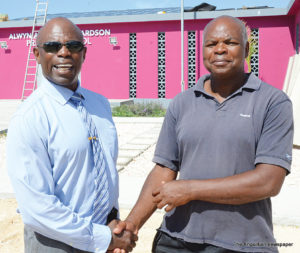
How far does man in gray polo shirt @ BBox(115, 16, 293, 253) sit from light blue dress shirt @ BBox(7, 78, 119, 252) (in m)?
0.37

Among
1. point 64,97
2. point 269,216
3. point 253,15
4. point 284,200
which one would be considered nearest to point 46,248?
point 64,97

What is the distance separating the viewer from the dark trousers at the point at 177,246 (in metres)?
1.78

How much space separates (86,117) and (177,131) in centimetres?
48

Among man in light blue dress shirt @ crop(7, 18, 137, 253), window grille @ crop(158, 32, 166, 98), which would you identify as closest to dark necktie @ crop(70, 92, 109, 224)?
man in light blue dress shirt @ crop(7, 18, 137, 253)

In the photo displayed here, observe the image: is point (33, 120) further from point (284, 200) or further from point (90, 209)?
point (284, 200)

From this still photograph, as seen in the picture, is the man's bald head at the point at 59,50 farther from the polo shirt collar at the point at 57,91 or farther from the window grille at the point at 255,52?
the window grille at the point at 255,52

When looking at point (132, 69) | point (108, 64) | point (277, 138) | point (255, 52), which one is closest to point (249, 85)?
point (277, 138)

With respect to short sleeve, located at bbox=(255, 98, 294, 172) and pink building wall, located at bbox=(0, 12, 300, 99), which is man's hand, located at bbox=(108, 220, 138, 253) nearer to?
short sleeve, located at bbox=(255, 98, 294, 172)

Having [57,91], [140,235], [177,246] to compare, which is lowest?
[140,235]

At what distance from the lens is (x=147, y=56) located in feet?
56.7

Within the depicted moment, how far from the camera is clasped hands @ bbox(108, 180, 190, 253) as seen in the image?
5.90ft

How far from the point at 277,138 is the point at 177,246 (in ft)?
2.33

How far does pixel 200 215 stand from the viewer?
181cm

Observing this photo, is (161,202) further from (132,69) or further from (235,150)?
(132,69)
